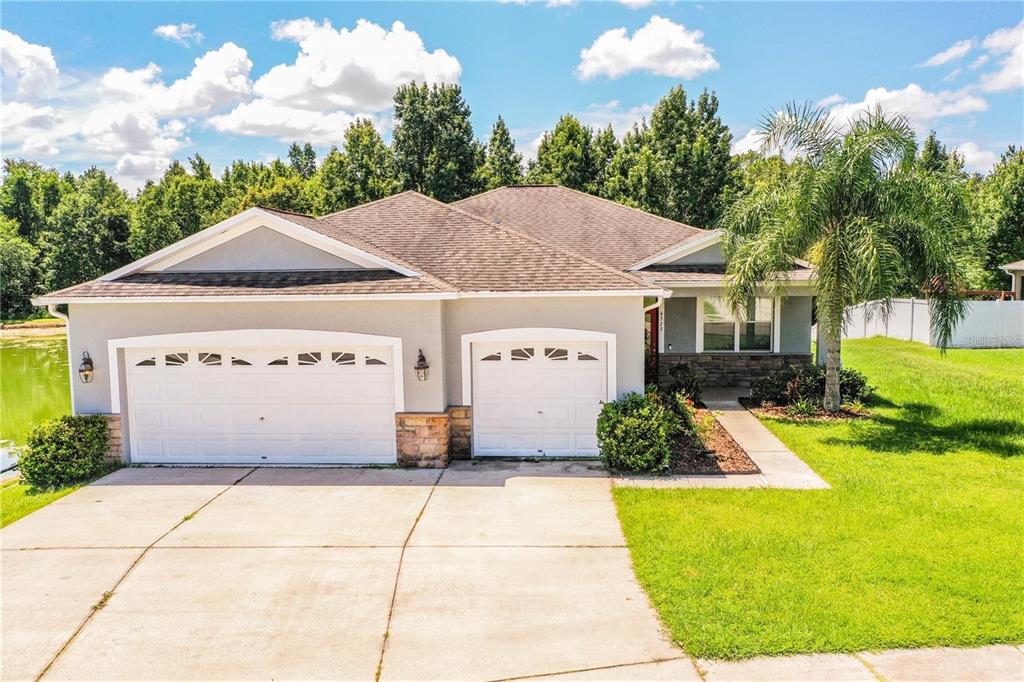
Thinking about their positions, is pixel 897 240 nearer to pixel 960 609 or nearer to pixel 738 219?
pixel 738 219

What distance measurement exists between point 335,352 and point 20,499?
477 cm

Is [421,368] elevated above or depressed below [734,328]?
below

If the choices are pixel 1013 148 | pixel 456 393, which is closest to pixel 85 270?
pixel 456 393

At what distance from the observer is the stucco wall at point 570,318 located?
11.0 metres

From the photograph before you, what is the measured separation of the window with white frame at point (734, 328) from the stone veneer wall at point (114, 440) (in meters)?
12.8

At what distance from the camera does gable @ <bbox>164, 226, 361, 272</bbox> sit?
11.4 m

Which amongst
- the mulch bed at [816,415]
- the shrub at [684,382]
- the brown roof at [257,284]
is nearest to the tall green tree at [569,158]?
the shrub at [684,382]

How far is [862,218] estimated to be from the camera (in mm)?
12156

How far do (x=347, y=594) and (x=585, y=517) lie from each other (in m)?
3.20

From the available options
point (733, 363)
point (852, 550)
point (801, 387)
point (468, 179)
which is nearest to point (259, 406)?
point (852, 550)

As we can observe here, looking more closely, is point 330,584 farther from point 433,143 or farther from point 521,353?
point 433,143

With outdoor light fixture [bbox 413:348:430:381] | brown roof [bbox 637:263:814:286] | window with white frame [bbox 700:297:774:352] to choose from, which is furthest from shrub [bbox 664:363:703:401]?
outdoor light fixture [bbox 413:348:430:381]

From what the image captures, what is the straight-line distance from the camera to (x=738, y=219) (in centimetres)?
1391

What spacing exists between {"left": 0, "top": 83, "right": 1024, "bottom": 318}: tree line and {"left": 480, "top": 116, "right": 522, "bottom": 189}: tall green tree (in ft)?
0.19
